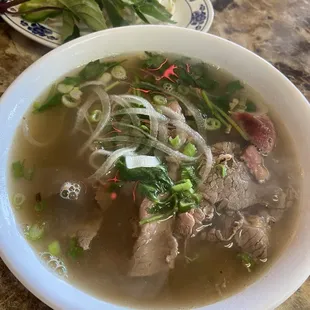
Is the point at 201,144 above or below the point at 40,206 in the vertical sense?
above

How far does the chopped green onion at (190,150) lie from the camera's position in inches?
58.6

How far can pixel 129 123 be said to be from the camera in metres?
1.54

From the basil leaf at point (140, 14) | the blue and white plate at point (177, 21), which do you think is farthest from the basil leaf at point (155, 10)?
the blue and white plate at point (177, 21)

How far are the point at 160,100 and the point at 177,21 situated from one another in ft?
2.23

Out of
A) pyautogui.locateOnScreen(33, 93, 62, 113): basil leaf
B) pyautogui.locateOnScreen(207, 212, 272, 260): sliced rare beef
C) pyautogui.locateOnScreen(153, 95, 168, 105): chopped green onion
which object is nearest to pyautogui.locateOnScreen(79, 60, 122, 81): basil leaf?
pyautogui.locateOnScreen(33, 93, 62, 113): basil leaf

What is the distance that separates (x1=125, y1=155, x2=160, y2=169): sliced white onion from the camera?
141cm

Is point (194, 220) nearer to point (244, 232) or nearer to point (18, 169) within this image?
point (244, 232)

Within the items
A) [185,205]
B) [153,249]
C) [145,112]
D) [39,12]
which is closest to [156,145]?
[145,112]

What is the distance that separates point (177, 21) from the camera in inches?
84.8

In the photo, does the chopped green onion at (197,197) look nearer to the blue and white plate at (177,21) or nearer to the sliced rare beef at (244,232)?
the sliced rare beef at (244,232)

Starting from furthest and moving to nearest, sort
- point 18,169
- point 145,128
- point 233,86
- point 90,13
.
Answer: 1. point 90,13
2. point 233,86
3. point 145,128
4. point 18,169

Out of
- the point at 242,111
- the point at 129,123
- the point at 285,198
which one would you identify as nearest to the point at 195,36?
the point at 242,111

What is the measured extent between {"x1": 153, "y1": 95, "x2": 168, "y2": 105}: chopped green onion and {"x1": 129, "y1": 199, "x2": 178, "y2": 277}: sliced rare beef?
41cm

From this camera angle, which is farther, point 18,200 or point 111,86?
point 111,86
